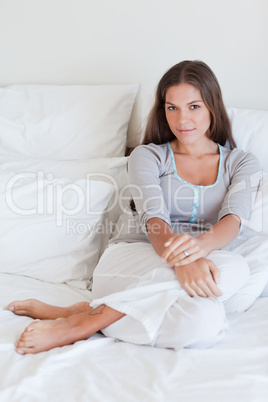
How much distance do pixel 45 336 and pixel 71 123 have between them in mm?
931

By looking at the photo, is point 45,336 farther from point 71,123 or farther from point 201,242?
point 71,123

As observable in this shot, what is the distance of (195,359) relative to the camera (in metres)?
1.02

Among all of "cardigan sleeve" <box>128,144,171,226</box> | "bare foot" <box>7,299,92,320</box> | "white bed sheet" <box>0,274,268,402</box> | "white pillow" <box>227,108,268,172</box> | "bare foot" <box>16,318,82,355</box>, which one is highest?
"white pillow" <box>227,108,268,172</box>

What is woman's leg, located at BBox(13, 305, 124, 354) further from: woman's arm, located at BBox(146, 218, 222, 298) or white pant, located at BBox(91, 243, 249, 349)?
woman's arm, located at BBox(146, 218, 222, 298)

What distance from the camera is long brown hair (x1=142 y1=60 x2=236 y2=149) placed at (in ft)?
4.84

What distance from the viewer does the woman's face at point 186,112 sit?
4.82 feet

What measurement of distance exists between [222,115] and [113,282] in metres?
0.67

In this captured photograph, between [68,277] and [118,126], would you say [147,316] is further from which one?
[118,126]

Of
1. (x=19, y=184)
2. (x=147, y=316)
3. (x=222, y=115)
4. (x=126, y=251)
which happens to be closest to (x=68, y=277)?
(x=126, y=251)

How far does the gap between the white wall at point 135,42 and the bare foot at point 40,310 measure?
0.87 m

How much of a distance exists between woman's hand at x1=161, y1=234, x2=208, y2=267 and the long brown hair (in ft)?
1.58

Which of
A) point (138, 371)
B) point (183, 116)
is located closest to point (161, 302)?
point (138, 371)

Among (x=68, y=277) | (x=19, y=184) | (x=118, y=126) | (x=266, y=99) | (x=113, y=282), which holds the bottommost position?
(x=68, y=277)

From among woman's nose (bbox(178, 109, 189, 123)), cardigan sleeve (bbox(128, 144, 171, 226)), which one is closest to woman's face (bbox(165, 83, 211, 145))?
woman's nose (bbox(178, 109, 189, 123))
